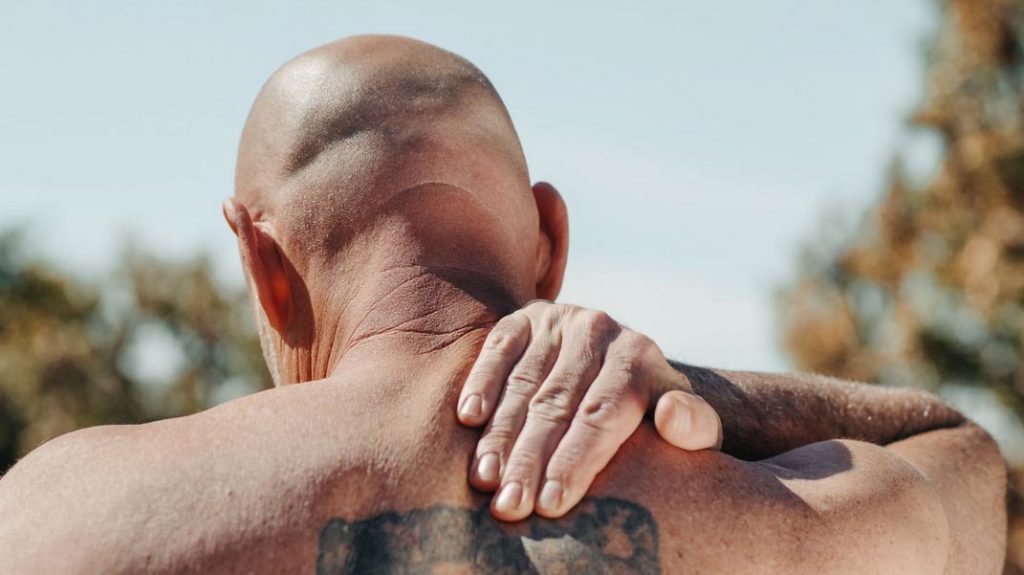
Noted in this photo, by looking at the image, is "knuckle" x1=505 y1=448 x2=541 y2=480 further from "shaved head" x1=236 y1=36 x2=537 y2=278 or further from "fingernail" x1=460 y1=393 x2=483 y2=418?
"shaved head" x1=236 y1=36 x2=537 y2=278

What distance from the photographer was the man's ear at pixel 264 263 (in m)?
2.63

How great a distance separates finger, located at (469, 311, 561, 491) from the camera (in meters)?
2.15

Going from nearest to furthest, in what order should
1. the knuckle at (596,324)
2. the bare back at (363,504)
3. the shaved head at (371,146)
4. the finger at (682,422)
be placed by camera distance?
1. the bare back at (363,504)
2. the finger at (682,422)
3. the knuckle at (596,324)
4. the shaved head at (371,146)

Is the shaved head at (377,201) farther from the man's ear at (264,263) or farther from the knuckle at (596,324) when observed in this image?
the knuckle at (596,324)

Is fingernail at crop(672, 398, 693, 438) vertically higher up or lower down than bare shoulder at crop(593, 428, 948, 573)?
higher up

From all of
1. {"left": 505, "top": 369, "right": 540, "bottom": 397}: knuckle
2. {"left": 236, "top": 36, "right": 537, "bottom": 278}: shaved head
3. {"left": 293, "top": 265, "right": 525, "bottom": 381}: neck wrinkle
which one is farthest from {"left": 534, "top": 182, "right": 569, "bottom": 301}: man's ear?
{"left": 505, "top": 369, "right": 540, "bottom": 397}: knuckle

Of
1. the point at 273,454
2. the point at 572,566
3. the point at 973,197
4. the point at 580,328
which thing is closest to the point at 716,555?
the point at 572,566

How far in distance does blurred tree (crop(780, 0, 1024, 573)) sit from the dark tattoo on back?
1466 centimetres

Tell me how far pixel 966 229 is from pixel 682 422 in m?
15.7

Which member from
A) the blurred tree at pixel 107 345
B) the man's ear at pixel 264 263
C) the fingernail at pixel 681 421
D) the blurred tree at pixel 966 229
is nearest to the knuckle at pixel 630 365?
the fingernail at pixel 681 421

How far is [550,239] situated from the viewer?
292cm

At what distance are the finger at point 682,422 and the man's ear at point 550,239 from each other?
684 millimetres

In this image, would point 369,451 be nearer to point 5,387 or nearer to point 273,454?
point 273,454

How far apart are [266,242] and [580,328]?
0.71 meters
